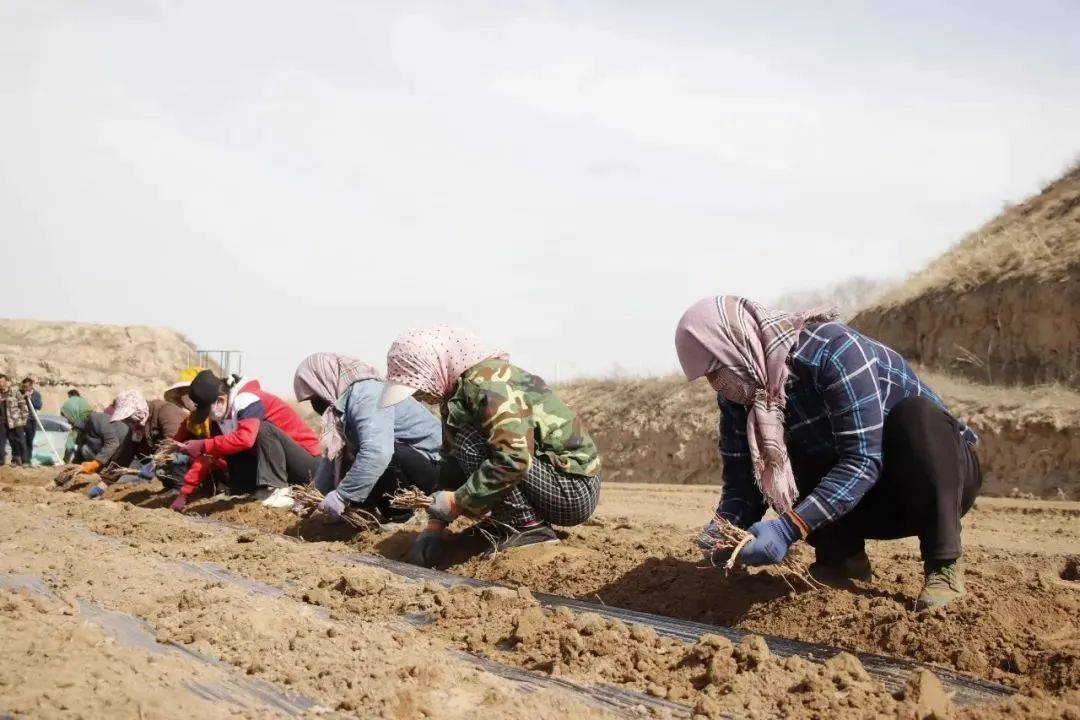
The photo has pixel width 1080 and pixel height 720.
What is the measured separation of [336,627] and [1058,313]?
12.1 metres

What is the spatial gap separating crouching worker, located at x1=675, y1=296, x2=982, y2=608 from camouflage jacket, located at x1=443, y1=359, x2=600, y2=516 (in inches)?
41.3

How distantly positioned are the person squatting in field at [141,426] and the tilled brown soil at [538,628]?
158 inches

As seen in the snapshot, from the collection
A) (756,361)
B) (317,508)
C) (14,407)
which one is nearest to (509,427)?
(756,361)

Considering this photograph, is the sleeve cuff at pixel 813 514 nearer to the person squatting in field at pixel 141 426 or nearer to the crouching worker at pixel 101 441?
the person squatting in field at pixel 141 426

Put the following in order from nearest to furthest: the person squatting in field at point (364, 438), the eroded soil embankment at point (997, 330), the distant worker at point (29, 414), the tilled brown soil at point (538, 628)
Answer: the tilled brown soil at point (538, 628)
the person squatting in field at point (364, 438)
the eroded soil embankment at point (997, 330)
the distant worker at point (29, 414)

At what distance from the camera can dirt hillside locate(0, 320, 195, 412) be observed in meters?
29.8

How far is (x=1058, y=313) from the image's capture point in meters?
13.0

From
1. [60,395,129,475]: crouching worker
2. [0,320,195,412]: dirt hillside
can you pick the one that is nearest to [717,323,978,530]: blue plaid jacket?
[60,395,129,475]: crouching worker

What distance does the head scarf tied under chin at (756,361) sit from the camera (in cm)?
347

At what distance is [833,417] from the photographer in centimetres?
341

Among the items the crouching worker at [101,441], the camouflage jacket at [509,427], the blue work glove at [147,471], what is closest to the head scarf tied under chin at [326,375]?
the camouflage jacket at [509,427]

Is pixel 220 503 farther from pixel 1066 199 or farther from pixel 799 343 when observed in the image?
pixel 1066 199

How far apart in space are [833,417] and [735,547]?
1.78ft

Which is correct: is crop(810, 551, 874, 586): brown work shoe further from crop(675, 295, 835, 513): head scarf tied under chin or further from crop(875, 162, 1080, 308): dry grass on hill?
crop(875, 162, 1080, 308): dry grass on hill
